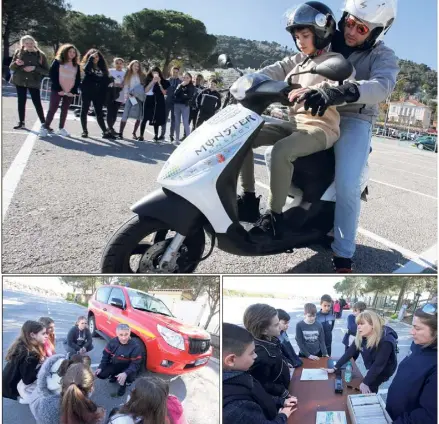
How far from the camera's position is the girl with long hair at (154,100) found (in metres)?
7.77

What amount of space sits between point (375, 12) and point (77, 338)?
257 cm

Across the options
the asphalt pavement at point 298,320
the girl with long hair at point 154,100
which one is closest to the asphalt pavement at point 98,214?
the asphalt pavement at point 298,320

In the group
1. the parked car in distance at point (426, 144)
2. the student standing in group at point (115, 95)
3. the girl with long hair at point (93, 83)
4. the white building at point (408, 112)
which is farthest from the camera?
the white building at point (408, 112)

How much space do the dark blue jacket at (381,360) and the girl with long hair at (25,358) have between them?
71.5 inches

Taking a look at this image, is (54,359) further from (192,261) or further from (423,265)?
(423,265)

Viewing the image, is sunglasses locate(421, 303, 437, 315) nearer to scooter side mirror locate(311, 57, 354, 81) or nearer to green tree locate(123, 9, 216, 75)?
scooter side mirror locate(311, 57, 354, 81)

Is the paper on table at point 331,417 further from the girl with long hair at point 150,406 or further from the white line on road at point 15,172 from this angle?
the white line on road at point 15,172

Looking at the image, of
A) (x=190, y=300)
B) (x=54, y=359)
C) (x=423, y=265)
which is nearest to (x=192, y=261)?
(x=190, y=300)

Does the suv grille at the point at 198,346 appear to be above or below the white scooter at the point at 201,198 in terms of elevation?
below

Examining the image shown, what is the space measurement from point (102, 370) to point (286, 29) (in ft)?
7.25

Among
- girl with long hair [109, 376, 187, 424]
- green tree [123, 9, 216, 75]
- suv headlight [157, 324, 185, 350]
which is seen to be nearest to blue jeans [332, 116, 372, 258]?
suv headlight [157, 324, 185, 350]

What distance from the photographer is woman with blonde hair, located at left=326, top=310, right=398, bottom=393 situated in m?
2.57

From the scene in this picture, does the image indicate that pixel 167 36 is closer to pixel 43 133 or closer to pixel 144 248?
pixel 43 133

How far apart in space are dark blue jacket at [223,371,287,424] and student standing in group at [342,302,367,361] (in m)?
0.58
